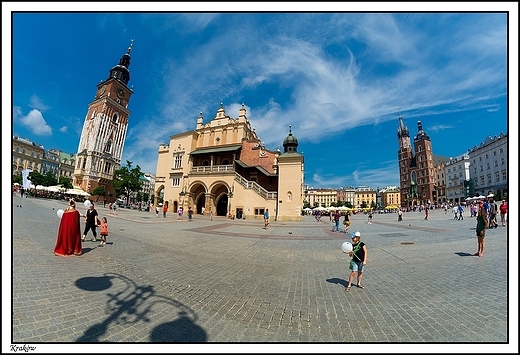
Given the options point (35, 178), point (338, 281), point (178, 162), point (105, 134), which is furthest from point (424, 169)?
point (35, 178)

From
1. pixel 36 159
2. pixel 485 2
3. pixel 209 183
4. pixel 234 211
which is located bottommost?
pixel 234 211

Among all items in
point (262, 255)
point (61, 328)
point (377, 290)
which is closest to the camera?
point (61, 328)

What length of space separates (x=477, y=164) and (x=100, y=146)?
113 metres

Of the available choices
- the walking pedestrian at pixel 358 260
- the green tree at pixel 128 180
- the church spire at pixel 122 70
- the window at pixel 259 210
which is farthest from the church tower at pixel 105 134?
the walking pedestrian at pixel 358 260

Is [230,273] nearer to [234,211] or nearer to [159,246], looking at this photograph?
[159,246]

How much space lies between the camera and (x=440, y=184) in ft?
325

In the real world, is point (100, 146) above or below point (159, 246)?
above

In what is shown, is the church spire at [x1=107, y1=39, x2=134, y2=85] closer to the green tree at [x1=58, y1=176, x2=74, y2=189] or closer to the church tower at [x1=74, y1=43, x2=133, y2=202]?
the church tower at [x1=74, y1=43, x2=133, y2=202]

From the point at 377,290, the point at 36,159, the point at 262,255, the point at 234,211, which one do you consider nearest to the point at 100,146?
the point at 36,159

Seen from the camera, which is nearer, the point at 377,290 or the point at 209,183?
the point at 377,290

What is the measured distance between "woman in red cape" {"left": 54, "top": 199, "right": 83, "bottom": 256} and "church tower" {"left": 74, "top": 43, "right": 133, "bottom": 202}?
211 feet

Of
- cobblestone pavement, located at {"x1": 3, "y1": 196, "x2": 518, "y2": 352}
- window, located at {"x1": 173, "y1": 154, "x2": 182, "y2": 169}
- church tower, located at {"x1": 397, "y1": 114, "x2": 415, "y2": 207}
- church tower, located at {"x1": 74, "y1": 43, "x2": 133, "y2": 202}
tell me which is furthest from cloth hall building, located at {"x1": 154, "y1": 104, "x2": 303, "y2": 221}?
church tower, located at {"x1": 397, "y1": 114, "x2": 415, "y2": 207}

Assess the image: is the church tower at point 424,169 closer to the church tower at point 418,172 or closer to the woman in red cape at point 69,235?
the church tower at point 418,172

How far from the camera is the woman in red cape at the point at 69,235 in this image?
698cm
